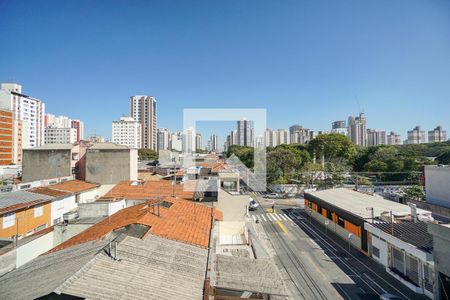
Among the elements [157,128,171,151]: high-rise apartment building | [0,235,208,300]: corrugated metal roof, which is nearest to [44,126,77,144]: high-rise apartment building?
[157,128,171,151]: high-rise apartment building

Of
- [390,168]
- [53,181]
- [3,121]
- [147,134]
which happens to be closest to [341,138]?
[390,168]

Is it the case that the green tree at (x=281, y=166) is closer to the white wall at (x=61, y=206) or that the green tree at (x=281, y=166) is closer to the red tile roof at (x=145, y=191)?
the red tile roof at (x=145, y=191)

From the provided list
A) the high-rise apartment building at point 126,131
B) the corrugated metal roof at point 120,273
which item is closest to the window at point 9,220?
the corrugated metal roof at point 120,273

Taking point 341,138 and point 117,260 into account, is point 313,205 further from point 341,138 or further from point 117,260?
point 341,138

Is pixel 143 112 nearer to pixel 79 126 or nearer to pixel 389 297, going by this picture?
pixel 79 126

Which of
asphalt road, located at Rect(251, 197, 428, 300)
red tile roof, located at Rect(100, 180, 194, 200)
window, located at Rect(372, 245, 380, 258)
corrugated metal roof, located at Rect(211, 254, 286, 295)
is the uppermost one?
red tile roof, located at Rect(100, 180, 194, 200)

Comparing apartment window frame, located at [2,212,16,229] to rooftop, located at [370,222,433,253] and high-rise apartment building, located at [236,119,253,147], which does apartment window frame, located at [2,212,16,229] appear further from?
high-rise apartment building, located at [236,119,253,147]
